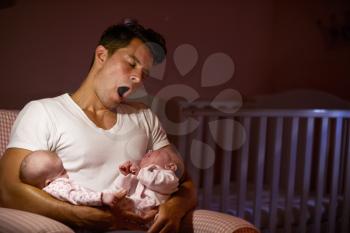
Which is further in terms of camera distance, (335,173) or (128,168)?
(335,173)

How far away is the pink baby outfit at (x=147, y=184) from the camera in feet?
4.38

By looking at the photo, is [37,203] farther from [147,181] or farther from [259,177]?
[259,177]

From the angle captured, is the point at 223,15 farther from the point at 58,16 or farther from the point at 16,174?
the point at 16,174

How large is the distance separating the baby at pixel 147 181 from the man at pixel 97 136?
0.10 ft

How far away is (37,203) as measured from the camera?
1.25 metres

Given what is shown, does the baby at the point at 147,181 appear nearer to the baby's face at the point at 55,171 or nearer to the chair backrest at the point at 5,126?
the baby's face at the point at 55,171

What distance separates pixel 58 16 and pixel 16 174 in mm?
944

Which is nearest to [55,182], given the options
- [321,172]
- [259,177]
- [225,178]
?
[225,178]

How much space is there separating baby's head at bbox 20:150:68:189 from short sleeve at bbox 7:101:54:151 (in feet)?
0.19

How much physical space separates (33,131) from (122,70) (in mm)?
290

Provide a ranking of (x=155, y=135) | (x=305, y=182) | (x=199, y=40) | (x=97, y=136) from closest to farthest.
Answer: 1. (x=97, y=136)
2. (x=155, y=135)
3. (x=305, y=182)
4. (x=199, y=40)

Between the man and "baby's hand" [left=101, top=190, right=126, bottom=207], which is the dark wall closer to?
the man

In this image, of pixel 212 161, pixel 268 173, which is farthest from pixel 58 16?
pixel 268 173

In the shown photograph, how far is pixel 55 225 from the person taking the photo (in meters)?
1.18
